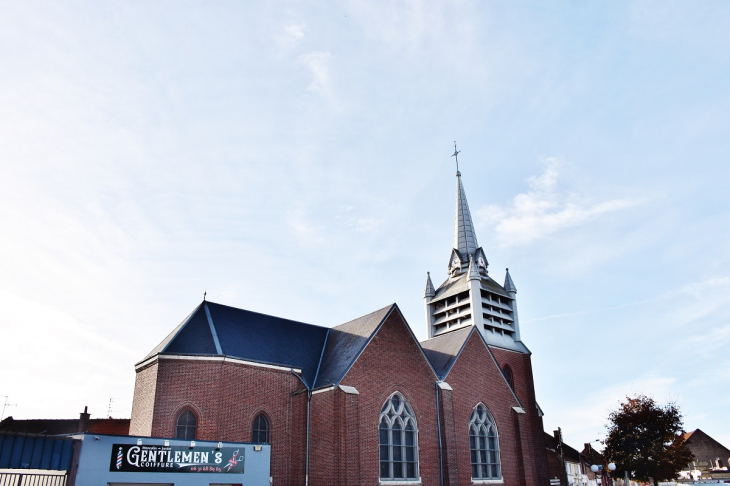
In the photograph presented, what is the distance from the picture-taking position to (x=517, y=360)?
134 ft

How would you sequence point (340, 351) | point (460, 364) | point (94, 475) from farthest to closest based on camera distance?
point (460, 364)
point (340, 351)
point (94, 475)

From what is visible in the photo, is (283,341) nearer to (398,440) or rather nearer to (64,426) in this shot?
(398,440)

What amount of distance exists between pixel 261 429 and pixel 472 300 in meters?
19.9

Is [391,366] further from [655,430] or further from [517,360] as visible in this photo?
[655,430]

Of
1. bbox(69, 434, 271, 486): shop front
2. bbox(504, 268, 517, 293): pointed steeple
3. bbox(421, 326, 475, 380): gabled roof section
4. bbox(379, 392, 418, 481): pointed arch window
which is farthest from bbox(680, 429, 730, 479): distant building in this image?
bbox(69, 434, 271, 486): shop front

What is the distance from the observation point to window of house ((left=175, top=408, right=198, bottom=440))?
24156mm

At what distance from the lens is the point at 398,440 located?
27.7m

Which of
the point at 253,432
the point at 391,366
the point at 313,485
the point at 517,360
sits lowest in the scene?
the point at 313,485

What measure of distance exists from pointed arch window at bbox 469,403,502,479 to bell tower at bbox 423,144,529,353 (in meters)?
7.89

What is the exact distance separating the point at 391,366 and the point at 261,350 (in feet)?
22.0

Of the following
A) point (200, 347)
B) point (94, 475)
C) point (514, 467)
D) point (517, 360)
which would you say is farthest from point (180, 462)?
point (517, 360)

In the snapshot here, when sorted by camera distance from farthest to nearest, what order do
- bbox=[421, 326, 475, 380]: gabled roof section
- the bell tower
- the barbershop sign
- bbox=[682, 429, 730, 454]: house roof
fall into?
bbox=[682, 429, 730, 454]: house roof
the bell tower
bbox=[421, 326, 475, 380]: gabled roof section
the barbershop sign

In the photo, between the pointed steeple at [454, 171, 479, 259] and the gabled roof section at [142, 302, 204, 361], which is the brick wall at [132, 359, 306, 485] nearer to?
the gabled roof section at [142, 302, 204, 361]

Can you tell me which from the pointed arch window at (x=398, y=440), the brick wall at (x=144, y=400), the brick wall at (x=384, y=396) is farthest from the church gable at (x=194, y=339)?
the pointed arch window at (x=398, y=440)
